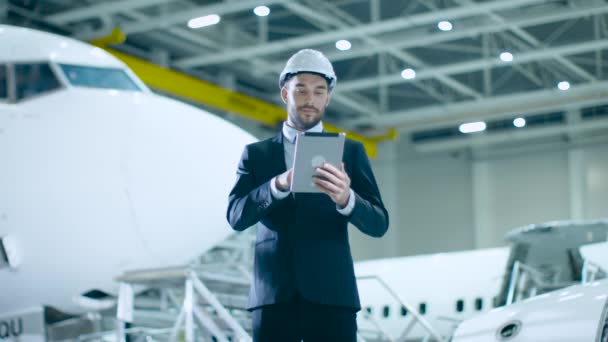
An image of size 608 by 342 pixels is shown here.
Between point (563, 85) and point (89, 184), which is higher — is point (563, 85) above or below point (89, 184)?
above

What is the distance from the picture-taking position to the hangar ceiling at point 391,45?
71.9 ft

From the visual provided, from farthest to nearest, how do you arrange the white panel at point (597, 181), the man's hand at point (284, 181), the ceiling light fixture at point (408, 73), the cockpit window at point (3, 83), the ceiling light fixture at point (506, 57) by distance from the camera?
the white panel at point (597, 181) → the ceiling light fixture at point (408, 73) → the ceiling light fixture at point (506, 57) → the cockpit window at point (3, 83) → the man's hand at point (284, 181)

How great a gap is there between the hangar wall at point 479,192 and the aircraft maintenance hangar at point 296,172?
0.07 m

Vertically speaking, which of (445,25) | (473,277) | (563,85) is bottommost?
(473,277)

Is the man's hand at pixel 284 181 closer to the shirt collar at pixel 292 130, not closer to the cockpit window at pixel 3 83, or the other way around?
the shirt collar at pixel 292 130

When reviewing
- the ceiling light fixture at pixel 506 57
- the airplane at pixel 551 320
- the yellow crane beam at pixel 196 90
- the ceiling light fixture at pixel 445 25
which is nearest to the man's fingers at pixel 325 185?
the airplane at pixel 551 320

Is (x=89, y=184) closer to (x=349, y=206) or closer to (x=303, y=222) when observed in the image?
(x=303, y=222)

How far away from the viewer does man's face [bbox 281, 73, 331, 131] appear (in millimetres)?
4051

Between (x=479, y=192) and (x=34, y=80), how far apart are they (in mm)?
25485

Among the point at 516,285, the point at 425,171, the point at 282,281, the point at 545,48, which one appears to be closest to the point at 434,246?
the point at 425,171

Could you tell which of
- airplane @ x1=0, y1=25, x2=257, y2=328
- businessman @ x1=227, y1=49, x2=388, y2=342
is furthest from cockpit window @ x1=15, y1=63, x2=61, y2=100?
businessman @ x1=227, y1=49, x2=388, y2=342

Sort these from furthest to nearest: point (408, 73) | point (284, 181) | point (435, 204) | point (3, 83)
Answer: point (435, 204) → point (408, 73) → point (3, 83) → point (284, 181)

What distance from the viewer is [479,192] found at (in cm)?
3284

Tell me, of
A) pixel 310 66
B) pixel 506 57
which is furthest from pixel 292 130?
pixel 506 57
